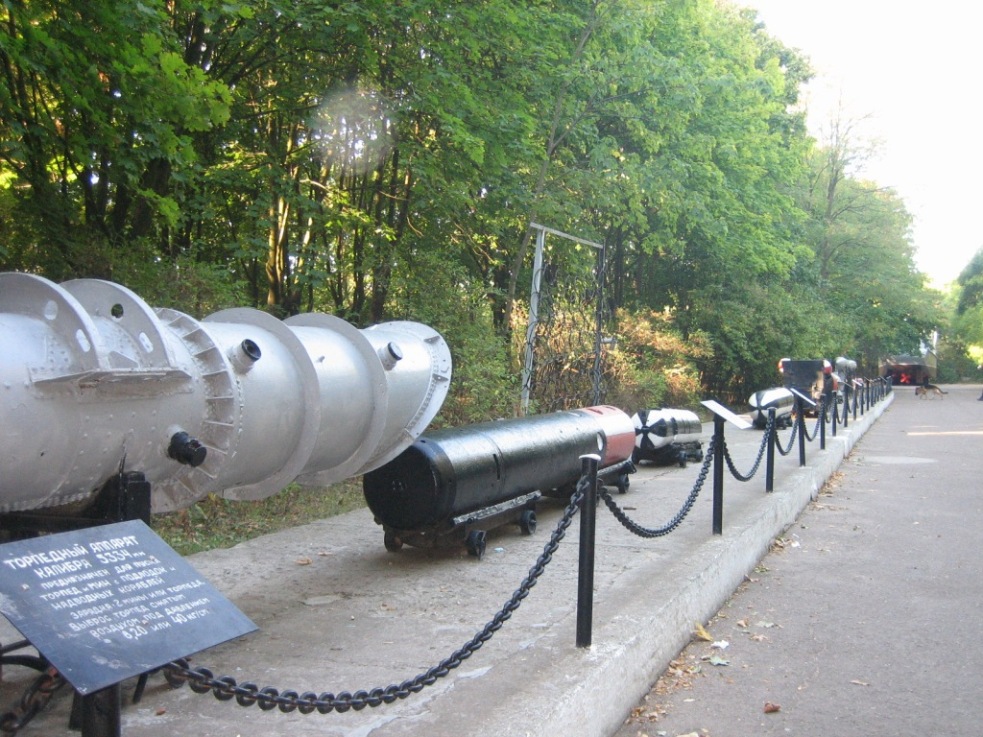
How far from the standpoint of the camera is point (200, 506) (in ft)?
26.9

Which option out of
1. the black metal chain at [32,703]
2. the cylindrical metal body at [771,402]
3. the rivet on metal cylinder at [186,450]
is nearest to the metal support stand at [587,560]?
the rivet on metal cylinder at [186,450]

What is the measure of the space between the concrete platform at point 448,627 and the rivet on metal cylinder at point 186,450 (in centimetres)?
113

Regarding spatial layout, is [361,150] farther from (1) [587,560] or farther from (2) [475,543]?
(1) [587,560]

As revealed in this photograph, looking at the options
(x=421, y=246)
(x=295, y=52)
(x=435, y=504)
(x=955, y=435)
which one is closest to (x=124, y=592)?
(x=435, y=504)

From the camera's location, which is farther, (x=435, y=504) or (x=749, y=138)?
(x=749, y=138)

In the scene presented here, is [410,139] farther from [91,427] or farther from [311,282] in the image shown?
[91,427]

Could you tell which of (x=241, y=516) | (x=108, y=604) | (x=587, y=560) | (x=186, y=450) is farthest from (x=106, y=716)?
(x=241, y=516)

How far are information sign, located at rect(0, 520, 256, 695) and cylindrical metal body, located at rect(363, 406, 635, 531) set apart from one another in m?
3.55

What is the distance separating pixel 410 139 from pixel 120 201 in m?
4.51

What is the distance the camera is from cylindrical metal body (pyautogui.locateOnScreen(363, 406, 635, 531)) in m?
6.32

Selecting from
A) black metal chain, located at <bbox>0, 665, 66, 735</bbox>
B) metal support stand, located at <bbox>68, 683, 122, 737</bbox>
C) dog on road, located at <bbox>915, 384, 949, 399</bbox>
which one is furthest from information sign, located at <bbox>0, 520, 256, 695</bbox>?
dog on road, located at <bbox>915, 384, 949, 399</bbox>

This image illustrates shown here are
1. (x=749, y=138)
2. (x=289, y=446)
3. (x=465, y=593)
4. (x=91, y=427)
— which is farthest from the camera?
(x=749, y=138)

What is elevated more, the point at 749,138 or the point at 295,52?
the point at 749,138

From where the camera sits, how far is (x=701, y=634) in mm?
5570
